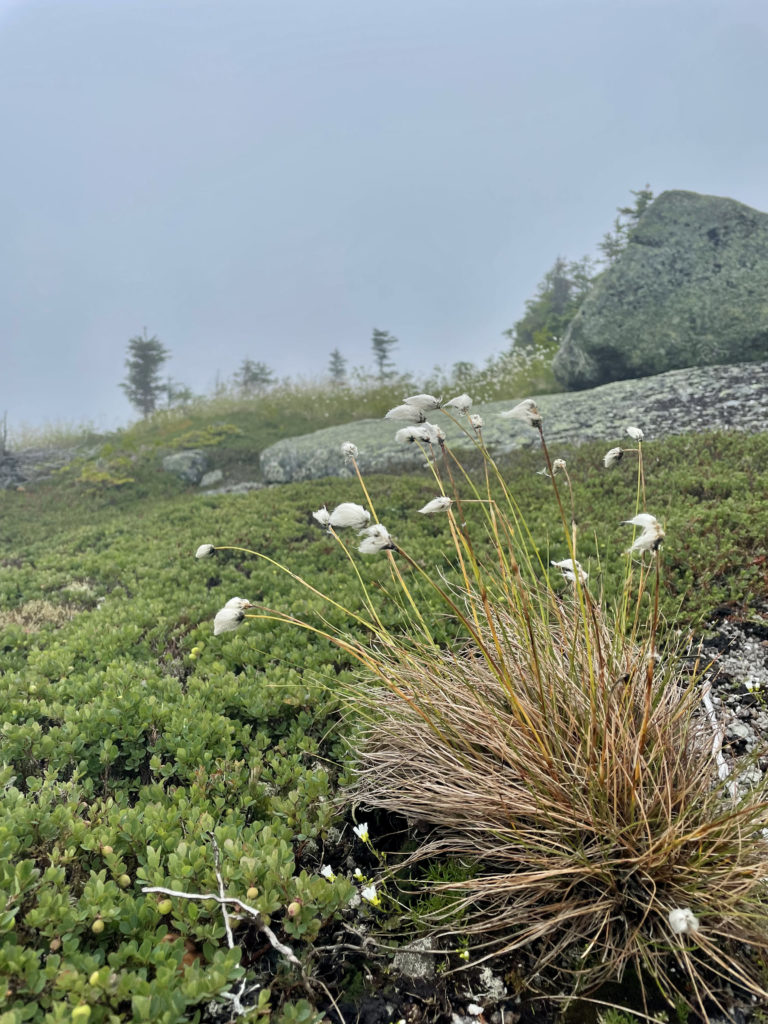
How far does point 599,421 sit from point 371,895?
36.9ft

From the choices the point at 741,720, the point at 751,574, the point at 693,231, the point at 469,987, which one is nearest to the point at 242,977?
the point at 469,987

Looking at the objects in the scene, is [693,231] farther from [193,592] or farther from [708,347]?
[193,592]

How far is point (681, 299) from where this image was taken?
13820 mm

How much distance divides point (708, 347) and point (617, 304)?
2.37 metres

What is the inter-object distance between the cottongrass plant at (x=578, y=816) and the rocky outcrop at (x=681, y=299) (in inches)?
505

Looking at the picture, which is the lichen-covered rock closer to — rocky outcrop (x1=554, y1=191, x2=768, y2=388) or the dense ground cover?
the dense ground cover

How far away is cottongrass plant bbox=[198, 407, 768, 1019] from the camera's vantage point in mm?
2035

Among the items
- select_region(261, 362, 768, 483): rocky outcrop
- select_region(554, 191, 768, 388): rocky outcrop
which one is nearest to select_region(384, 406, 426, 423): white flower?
select_region(261, 362, 768, 483): rocky outcrop

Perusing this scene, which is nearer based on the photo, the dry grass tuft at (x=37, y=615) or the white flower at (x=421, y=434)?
the white flower at (x=421, y=434)

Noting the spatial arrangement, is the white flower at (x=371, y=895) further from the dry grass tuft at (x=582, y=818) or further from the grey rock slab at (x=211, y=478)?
the grey rock slab at (x=211, y=478)

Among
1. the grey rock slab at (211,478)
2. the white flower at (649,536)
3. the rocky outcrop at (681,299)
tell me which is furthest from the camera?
the grey rock slab at (211,478)

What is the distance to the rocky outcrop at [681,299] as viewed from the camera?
13406 millimetres

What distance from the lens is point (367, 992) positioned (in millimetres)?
2039

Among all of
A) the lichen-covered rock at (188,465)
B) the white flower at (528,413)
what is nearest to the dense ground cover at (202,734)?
the white flower at (528,413)
